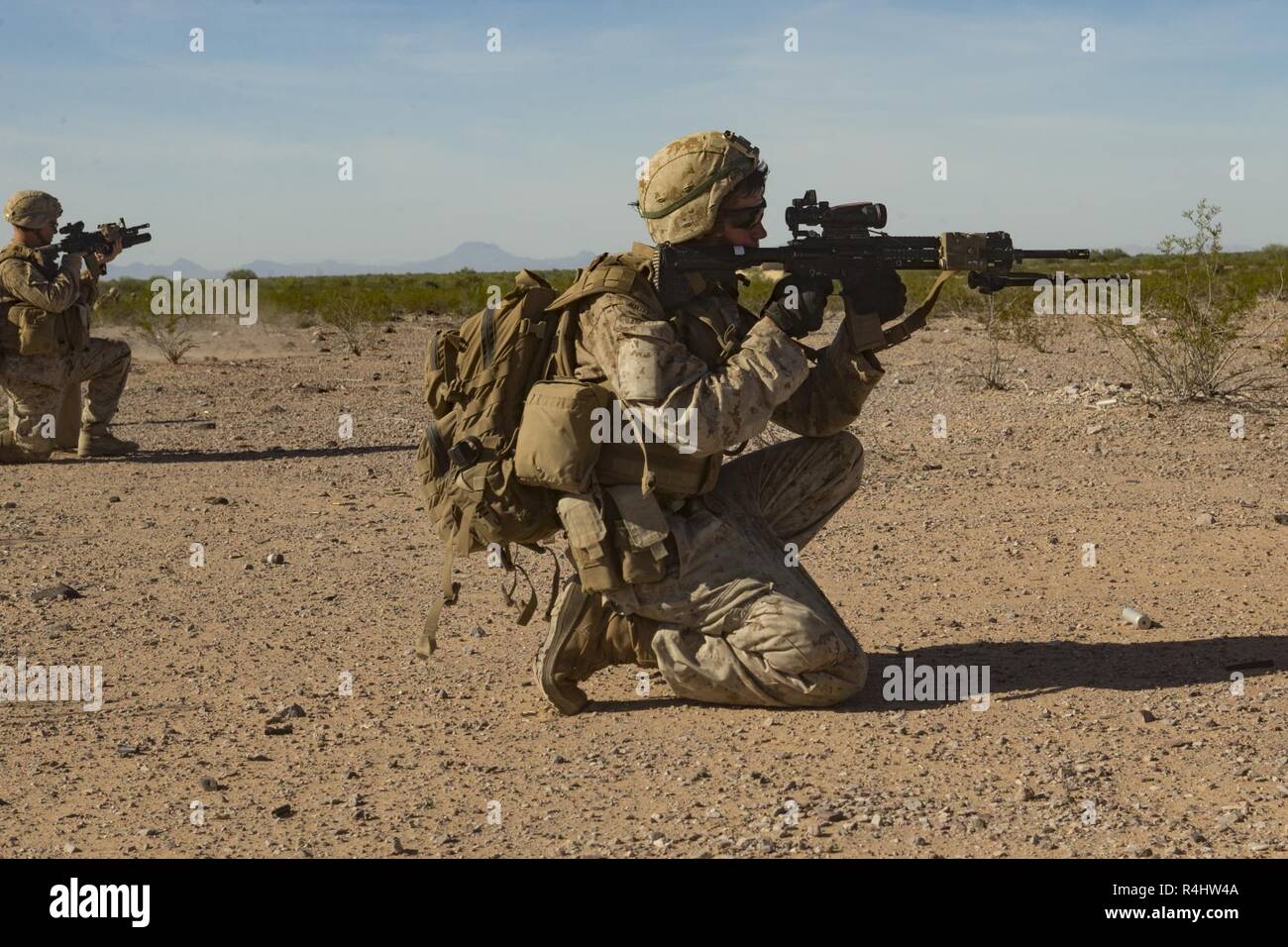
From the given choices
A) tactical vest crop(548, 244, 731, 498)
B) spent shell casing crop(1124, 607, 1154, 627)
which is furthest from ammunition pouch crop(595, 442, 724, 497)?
spent shell casing crop(1124, 607, 1154, 627)

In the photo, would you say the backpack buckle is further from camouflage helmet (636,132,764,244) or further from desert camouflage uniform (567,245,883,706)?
camouflage helmet (636,132,764,244)

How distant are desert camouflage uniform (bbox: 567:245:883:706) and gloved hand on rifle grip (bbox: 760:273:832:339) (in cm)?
6

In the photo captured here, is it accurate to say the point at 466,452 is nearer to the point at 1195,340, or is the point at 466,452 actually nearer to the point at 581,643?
the point at 581,643

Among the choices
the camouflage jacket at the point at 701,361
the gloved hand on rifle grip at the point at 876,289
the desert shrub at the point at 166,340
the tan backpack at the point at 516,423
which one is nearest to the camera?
the camouflage jacket at the point at 701,361

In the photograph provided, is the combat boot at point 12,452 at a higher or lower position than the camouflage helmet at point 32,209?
lower

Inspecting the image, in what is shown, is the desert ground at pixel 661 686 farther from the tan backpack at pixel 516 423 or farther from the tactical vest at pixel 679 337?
the tactical vest at pixel 679 337

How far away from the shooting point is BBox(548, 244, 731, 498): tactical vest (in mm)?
4965

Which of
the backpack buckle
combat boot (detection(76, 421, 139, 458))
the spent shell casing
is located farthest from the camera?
combat boot (detection(76, 421, 139, 458))

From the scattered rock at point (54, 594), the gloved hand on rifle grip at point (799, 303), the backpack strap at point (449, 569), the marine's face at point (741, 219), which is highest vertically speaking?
the marine's face at point (741, 219)

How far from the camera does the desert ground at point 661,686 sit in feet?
13.4

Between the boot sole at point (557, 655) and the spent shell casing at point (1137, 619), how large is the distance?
7.26ft

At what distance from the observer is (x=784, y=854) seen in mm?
3824

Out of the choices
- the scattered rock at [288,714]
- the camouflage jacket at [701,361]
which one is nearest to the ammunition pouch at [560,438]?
the camouflage jacket at [701,361]

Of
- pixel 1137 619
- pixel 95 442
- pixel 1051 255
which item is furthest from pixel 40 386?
pixel 1051 255
